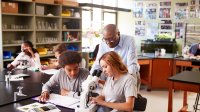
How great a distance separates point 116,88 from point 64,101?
53 centimetres

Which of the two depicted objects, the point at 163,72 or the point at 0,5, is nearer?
the point at 0,5

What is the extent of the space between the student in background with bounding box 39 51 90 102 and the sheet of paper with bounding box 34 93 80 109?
59mm

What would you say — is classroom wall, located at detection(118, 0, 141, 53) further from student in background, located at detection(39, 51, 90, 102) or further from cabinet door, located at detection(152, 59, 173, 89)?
student in background, located at detection(39, 51, 90, 102)

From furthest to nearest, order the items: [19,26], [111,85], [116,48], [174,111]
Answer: [19,26] → [174,111] → [116,48] → [111,85]

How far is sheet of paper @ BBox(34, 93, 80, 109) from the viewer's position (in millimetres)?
2070

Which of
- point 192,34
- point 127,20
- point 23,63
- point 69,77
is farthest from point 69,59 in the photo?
point 127,20

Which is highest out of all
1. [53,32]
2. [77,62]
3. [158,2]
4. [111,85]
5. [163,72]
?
[158,2]

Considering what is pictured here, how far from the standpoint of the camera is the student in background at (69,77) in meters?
2.25

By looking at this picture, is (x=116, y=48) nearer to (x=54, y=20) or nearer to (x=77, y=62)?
(x=77, y=62)

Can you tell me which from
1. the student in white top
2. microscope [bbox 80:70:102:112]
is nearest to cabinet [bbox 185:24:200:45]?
the student in white top

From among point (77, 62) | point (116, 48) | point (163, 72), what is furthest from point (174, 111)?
point (77, 62)

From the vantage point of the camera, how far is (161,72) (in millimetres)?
5730

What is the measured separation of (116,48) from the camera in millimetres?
2832

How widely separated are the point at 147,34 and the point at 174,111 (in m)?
4.45
